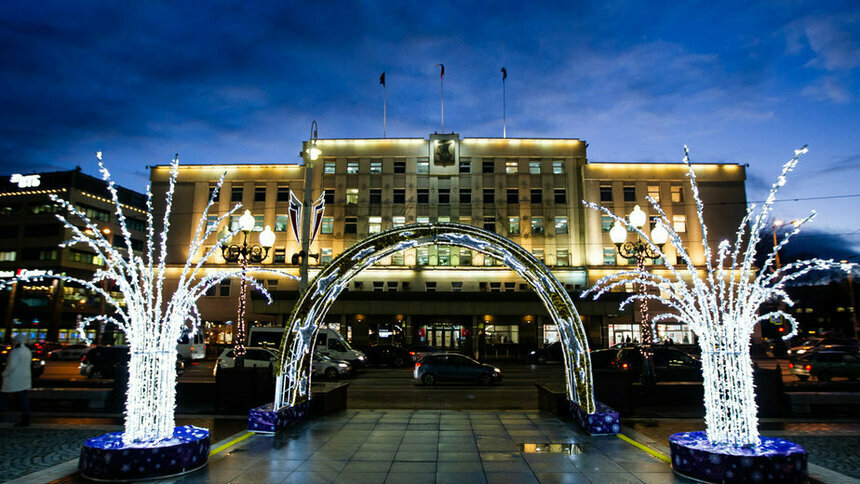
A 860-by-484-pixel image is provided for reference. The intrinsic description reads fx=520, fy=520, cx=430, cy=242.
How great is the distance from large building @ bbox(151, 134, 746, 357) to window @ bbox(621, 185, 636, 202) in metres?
0.09

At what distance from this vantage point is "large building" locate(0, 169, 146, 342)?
211 ft

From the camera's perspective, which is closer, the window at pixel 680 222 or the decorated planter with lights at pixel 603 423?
the decorated planter with lights at pixel 603 423

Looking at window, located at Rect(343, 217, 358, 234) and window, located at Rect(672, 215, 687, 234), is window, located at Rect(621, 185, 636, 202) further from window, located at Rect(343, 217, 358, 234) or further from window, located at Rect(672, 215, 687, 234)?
window, located at Rect(343, 217, 358, 234)

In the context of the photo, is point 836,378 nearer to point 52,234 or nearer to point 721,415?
point 721,415

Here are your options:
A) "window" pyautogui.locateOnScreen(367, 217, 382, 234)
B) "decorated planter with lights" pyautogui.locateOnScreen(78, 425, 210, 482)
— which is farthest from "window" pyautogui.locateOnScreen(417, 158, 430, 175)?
"decorated planter with lights" pyautogui.locateOnScreen(78, 425, 210, 482)

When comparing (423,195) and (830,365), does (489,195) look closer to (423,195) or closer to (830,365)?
(423,195)

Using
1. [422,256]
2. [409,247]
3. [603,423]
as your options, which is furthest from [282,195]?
[603,423]

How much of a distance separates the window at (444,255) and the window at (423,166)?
7143mm

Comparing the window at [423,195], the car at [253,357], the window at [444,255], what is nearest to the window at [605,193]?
the window at [444,255]

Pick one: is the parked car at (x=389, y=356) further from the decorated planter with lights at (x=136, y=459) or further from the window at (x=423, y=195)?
the decorated planter with lights at (x=136, y=459)

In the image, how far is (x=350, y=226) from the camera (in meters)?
46.5

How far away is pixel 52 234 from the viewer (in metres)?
65.4

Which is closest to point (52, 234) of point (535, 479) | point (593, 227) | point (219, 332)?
point (219, 332)

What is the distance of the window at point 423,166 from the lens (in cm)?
4738
